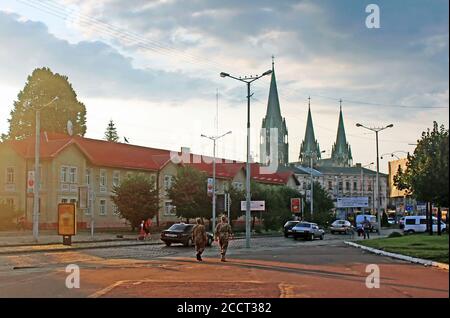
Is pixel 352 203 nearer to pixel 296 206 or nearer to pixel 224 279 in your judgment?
pixel 296 206

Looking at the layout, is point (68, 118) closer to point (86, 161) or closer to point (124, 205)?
point (86, 161)

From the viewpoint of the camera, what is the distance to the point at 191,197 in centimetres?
6519

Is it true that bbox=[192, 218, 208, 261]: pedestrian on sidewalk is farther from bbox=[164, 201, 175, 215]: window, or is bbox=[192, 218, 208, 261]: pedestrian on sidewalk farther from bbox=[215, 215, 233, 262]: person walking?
bbox=[164, 201, 175, 215]: window

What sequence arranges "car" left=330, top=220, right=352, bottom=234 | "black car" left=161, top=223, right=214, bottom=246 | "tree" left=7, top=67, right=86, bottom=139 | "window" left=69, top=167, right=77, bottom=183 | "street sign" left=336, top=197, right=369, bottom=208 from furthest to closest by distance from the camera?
"street sign" left=336, top=197, right=369, bottom=208 → "tree" left=7, top=67, right=86, bottom=139 → "car" left=330, top=220, right=352, bottom=234 → "window" left=69, top=167, right=77, bottom=183 → "black car" left=161, top=223, right=214, bottom=246

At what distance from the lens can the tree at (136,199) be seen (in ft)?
186

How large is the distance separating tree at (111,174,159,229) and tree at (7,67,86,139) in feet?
82.2

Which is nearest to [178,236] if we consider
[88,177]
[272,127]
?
[88,177]

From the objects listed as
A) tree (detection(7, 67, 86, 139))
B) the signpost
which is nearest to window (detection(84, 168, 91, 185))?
tree (detection(7, 67, 86, 139))

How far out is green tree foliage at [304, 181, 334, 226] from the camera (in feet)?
268
